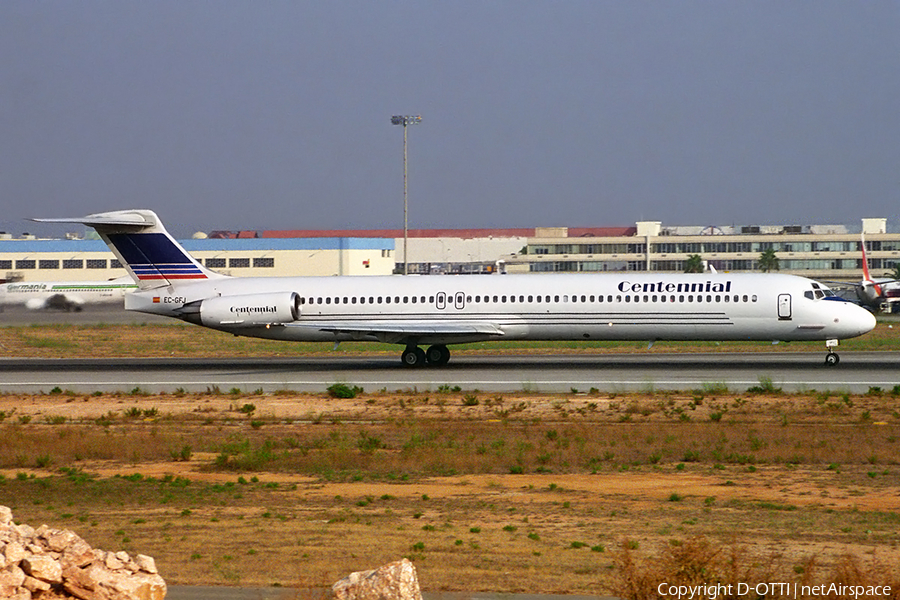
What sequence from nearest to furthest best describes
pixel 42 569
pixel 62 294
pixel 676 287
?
1. pixel 42 569
2. pixel 676 287
3. pixel 62 294

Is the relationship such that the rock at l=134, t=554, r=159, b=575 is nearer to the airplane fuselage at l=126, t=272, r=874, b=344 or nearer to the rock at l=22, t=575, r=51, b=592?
the rock at l=22, t=575, r=51, b=592

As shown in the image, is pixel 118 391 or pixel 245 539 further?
pixel 118 391

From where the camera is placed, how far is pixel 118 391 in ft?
104

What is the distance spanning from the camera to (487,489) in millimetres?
16234

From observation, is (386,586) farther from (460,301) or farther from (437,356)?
(437,356)

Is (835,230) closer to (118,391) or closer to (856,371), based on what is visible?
(856,371)

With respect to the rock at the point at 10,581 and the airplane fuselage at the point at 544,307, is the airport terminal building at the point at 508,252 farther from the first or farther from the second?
the rock at the point at 10,581

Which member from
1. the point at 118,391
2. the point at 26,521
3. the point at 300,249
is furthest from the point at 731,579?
the point at 300,249

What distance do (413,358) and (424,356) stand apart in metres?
0.51

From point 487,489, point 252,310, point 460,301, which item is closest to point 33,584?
point 487,489

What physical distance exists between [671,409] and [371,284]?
16.2 metres

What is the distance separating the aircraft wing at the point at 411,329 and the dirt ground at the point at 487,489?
28.1ft

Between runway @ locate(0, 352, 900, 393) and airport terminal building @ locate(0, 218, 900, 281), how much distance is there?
48390mm

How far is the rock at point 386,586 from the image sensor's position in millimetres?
8547
